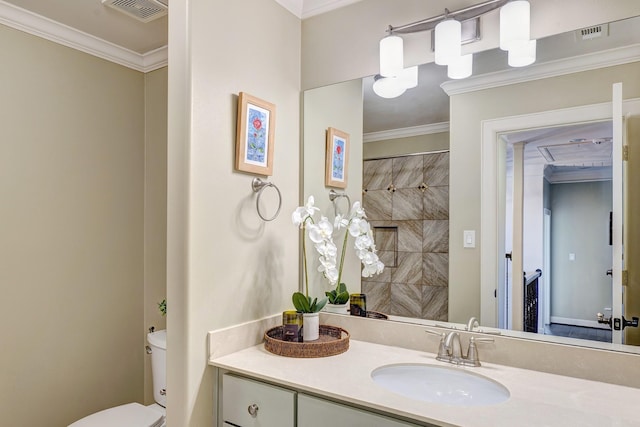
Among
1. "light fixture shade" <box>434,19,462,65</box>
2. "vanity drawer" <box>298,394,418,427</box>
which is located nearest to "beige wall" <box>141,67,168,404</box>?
"vanity drawer" <box>298,394,418,427</box>

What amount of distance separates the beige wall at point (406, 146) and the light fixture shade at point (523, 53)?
36cm

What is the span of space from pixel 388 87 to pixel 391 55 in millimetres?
137

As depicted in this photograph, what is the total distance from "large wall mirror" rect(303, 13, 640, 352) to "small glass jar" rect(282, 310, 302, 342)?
0.26m

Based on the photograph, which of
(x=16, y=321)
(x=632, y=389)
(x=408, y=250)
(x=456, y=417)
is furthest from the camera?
(x=16, y=321)

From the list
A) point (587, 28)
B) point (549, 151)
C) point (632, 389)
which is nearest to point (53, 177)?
point (549, 151)

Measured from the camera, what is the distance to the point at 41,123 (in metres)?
2.18

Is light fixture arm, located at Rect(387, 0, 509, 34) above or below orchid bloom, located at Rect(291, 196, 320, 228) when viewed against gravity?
above

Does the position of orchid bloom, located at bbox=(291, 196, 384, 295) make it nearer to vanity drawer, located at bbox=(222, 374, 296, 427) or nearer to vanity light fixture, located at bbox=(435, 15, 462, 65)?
vanity drawer, located at bbox=(222, 374, 296, 427)

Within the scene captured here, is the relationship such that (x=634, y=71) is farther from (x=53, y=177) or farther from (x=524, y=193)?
(x=53, y=177)

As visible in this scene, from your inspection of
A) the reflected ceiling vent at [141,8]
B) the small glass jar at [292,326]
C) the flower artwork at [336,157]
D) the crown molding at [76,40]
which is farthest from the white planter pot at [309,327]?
the crown molding at [76,40]

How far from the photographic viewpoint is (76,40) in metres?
2.30

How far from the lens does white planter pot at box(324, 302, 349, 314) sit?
6.07 ft

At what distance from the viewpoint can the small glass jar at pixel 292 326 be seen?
1.63 metres

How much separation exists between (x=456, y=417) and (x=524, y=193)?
0.86 m
